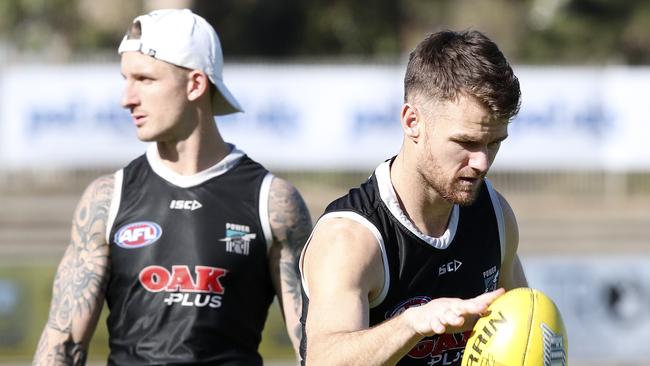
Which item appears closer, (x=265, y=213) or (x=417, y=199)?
(x=417, y=199)

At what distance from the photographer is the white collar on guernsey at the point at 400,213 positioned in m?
4.20

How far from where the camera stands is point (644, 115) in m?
20.9

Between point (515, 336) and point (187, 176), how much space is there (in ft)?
7.33

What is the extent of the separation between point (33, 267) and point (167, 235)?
6.35m

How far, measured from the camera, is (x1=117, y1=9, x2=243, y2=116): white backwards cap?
5.53 m

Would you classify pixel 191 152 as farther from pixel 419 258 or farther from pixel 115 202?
pixel 419 258


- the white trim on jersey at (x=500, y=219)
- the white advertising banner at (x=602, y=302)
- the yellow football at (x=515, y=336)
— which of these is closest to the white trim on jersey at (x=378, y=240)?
the yellow football at (x=515, y=336)

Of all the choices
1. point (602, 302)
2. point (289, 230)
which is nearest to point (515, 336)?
A: point (289, 230)

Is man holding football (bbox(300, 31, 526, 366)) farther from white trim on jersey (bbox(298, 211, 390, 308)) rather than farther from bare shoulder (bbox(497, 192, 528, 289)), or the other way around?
bare shoulder (bbox(497, 192, 528, 289))

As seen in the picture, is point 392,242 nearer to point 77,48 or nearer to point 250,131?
point 250,131

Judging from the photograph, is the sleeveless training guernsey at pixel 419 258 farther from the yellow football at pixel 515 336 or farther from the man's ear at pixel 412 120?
the yellow football at pixel 515 336

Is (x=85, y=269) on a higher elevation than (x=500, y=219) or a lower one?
lower

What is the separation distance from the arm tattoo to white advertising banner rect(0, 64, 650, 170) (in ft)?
49.3

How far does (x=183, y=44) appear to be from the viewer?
5.59 meters
